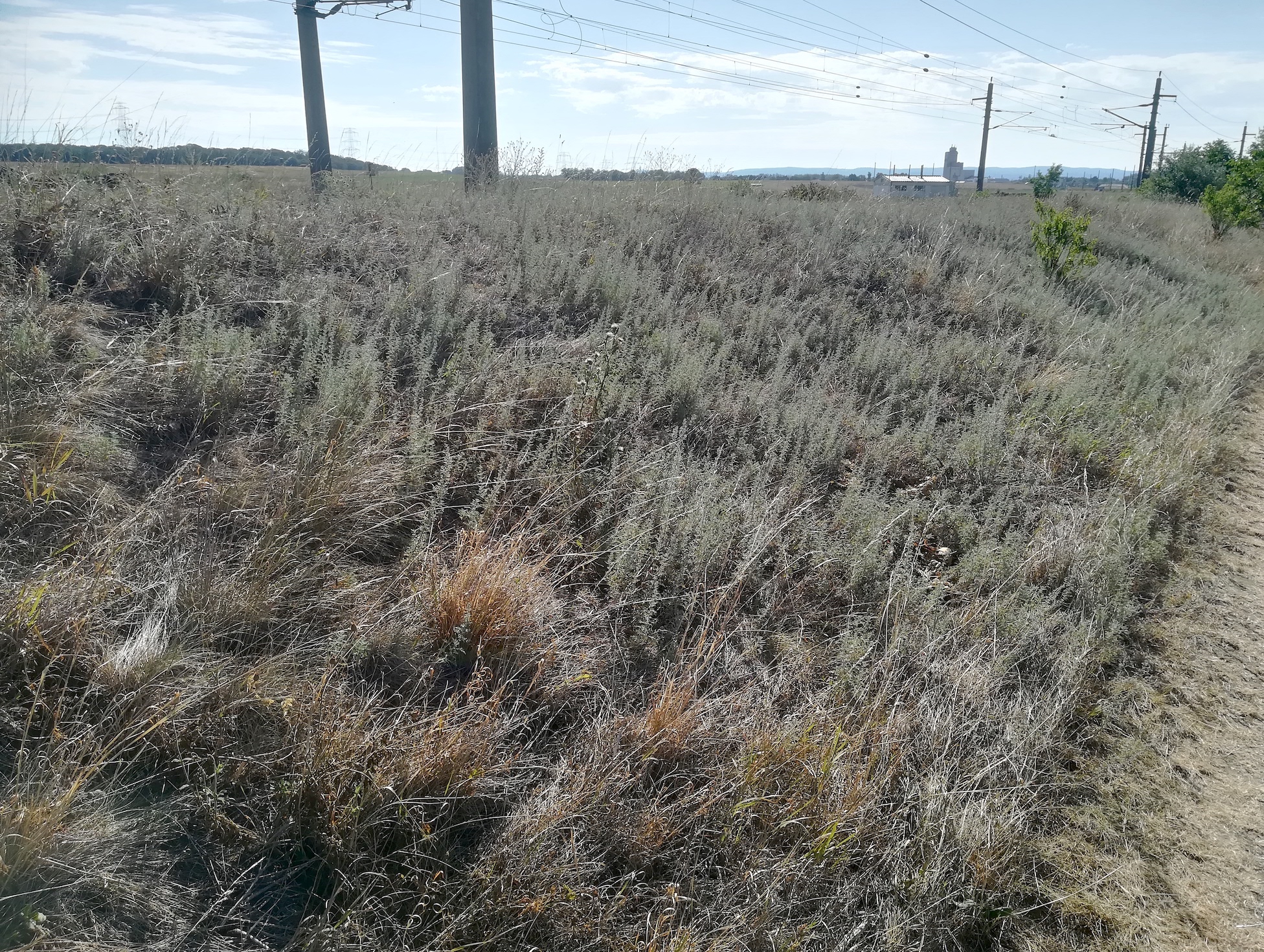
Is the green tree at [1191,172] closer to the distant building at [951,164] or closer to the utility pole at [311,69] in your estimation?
the utility pole at [311,69]

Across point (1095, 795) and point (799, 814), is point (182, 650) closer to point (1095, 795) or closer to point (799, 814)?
point (799, 814)

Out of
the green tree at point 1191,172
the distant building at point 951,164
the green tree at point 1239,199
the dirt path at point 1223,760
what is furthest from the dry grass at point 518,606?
the distant building at point 951,164

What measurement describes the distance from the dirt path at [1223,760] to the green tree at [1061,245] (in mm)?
6835

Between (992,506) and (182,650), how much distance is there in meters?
5.22

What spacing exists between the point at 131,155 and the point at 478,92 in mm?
5013

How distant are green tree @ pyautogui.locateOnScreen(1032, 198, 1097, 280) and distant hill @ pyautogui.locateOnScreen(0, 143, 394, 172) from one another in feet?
37.3

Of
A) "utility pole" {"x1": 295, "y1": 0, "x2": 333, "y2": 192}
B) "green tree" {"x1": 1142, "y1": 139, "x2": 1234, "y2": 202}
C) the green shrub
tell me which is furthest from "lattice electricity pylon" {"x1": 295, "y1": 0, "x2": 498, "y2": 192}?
"green tree" {"x1": 1142, "y1": 139, "x2": 1234, "y2": 202}

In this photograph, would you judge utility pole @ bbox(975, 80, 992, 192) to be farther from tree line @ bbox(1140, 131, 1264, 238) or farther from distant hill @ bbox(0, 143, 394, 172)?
distant hill @ bbox(0, 143, 394, 172)

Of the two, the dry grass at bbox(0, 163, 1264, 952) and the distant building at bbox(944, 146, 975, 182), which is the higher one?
the distant building at bbox(944, 146, 975, 182)

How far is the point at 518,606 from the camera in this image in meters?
3.65

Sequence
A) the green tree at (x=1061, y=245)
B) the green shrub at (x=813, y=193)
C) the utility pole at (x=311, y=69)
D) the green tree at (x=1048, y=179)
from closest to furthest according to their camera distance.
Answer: the green tree at (x=1061, y=245) → the utility pole at (x=311, y=69) → the green shrub at (x=813, y=193) → the green tree at (x=1048, y=179)

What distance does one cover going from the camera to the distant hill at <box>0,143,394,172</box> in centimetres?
674

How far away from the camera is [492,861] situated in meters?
2.68

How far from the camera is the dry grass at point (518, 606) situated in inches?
104
